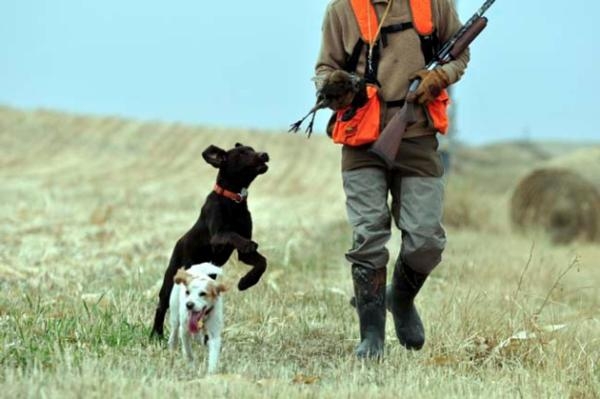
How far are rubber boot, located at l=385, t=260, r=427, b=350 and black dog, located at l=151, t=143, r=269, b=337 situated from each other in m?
1.03

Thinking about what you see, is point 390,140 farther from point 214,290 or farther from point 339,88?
point 214,290

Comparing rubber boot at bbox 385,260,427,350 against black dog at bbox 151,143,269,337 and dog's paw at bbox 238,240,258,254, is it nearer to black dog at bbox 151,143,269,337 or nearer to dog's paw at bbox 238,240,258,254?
black dog at bbox 151,143,269,337

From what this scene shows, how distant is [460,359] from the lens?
7602 mm

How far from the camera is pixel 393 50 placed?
762 cm

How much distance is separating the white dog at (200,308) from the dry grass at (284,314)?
0.18 meters

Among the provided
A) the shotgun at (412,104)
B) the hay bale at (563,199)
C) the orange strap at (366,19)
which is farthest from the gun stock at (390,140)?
the hay bale at (563,199)

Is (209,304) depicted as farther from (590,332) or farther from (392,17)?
(590,332)

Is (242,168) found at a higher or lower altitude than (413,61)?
lower

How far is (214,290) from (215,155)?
3.74ft

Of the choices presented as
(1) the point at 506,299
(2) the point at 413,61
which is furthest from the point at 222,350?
(1) the point at 506,299

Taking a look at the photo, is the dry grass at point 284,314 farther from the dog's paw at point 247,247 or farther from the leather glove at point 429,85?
the leather glove at point 429,85

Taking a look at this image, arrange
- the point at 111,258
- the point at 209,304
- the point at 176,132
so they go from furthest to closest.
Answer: the point at 176,132 → the point at 111,258 → the point at 209,304

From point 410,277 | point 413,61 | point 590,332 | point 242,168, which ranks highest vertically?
point 413,61

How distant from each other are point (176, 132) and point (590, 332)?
2800 cm
